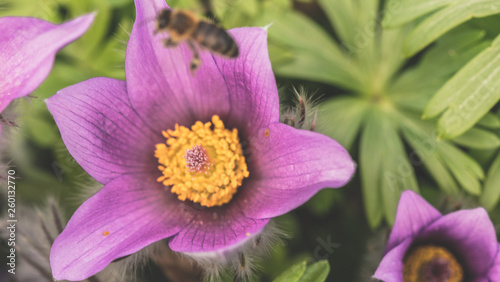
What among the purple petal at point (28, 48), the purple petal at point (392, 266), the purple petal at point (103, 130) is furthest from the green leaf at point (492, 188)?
the purple petal at point (28, 48)

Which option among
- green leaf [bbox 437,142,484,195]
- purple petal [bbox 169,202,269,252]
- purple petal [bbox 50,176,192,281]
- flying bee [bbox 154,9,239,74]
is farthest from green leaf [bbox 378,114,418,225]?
flying bee [bbox 154,9,239,74]

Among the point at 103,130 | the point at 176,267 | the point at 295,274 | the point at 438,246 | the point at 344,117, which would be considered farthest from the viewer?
the point at 344,117

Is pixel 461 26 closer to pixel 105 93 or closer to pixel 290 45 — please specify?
pixel 290 45

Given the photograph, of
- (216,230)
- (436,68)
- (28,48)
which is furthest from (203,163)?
(436,68)

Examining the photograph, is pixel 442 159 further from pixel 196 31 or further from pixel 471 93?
pixel 196 31

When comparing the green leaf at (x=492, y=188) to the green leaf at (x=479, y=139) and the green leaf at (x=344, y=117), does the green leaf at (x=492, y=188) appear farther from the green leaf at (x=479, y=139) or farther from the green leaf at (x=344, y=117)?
the green leaf at (x=344, y=117)

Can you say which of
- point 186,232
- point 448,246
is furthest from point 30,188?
point 448,246

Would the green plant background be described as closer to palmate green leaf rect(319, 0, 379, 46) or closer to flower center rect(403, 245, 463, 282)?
palmate green leaf rect(319, 0, 379, 46)
